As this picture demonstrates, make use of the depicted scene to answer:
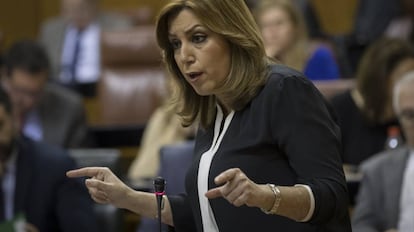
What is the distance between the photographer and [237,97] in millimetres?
2160

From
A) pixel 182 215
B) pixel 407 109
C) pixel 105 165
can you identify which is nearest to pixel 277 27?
pixel 105 165

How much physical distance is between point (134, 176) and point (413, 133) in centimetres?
163

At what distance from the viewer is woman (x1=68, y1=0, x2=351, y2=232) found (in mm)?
→ 2059

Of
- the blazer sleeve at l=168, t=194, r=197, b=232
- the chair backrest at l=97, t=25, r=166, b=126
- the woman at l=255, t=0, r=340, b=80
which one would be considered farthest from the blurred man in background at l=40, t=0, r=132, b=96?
the blazer sleeve at l=168, t=194, r=197, b=232

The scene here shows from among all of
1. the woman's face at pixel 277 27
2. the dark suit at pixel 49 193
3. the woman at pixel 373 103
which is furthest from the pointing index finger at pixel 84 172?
the woman's face at pixel 277 27

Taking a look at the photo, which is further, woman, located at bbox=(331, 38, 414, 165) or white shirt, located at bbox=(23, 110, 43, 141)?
white shirt, located at bbox=(23, 110, 43, 141)

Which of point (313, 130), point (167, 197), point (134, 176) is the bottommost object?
point (134, 176)

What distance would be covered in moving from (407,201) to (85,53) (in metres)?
3.92

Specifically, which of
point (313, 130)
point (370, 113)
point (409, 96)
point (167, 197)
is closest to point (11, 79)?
point (370, 113)

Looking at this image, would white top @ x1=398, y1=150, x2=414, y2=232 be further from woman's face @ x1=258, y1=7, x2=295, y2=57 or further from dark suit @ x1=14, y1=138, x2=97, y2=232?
woman's face @ x1=258, y1=7, x2=295, y2=57

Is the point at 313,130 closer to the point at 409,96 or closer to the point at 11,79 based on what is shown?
the point at 409,96

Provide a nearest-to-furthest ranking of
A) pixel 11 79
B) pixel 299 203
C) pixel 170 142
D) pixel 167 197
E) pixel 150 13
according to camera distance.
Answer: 1. pixel 299 203
2. pixel 167 197
3. pixel 170 142
4. pixel 11 79
5. pixel 150 13

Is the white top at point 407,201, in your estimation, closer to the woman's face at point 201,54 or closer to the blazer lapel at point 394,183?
the blazer lapel at point 394,183

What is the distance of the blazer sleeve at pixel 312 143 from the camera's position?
2049mm
